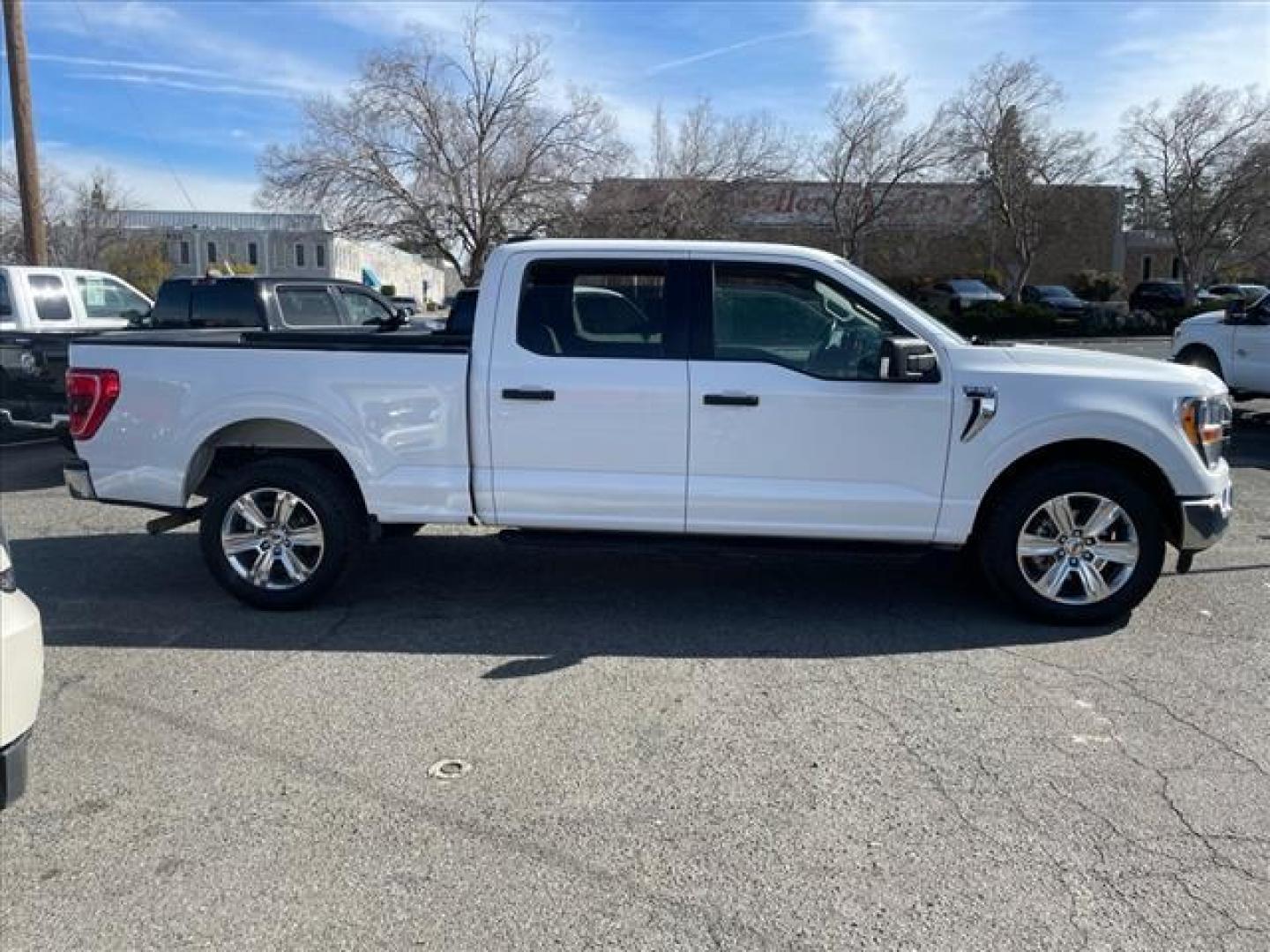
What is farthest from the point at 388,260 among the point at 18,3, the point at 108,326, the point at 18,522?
the point at 18,522

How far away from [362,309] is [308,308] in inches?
39.8

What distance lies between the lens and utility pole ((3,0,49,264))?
52.5 ft

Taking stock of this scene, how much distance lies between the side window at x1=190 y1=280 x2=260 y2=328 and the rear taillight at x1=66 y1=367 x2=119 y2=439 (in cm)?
560

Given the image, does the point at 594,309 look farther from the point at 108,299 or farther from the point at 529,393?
the point at 108,299

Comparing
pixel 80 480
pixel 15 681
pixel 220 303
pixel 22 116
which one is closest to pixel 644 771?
pixel 15 681

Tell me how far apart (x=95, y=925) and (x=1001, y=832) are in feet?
9.16

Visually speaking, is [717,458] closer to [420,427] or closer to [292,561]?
[420,427]

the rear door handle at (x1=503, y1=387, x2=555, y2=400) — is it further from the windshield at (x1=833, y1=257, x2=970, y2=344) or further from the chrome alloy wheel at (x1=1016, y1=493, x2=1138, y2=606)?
the chrome alloy wheel at (x1=1016, y1=493, x2=1138, y2=606)

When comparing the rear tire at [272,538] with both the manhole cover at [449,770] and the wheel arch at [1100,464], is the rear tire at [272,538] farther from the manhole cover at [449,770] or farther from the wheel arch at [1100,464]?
the wheel arch at [1100,464]

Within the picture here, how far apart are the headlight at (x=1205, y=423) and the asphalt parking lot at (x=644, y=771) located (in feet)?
3.18

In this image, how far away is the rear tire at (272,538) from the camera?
17.1 ft

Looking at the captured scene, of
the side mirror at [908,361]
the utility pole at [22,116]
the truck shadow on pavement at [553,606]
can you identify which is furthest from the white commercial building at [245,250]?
the side mirror at [908,361]

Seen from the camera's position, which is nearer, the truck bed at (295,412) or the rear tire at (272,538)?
the truck bed at (295,412)

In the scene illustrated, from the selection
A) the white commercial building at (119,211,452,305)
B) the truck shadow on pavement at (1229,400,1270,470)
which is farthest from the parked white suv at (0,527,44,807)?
the white commercial building at (119,211,452,305)
